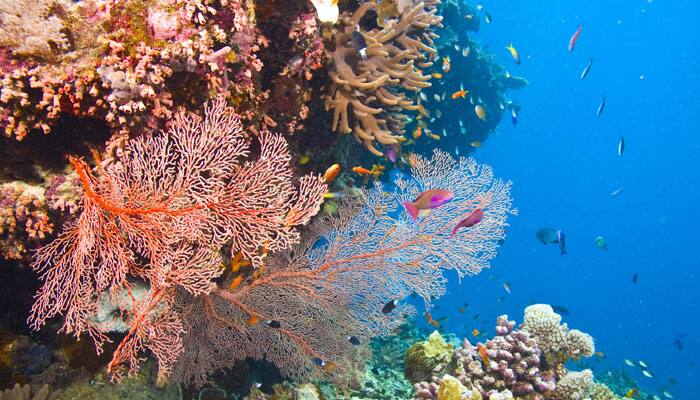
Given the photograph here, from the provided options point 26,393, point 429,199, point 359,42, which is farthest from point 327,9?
point 26,393

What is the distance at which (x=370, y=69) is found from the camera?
435 cm

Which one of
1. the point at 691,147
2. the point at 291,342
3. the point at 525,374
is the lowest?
the point at 291,342

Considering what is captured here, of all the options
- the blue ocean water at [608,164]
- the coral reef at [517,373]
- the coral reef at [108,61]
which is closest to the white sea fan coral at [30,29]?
the coral reef at [108,61]

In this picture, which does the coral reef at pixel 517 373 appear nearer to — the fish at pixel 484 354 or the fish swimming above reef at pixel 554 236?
the fish at pixel 484 354

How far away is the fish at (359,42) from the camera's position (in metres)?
4.02

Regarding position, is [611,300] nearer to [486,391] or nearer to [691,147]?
[691,147]

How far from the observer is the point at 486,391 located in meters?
4.68

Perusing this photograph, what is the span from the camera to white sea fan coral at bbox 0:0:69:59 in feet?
7.44

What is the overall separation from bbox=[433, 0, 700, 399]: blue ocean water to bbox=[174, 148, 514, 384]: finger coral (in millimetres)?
71482

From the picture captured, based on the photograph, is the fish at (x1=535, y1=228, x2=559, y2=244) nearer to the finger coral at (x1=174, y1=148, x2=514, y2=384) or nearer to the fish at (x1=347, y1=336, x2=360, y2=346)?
the finger coral at (x1=174, y1=148, x2=514, y2=384)

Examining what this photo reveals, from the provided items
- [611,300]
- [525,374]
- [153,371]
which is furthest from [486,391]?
[611,300]

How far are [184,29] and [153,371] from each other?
3.52m

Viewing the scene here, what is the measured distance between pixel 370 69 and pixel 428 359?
4024 millimetres

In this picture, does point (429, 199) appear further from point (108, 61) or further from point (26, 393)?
point (26, 393)
